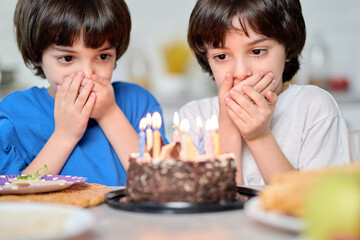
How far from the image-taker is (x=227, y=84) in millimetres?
1489

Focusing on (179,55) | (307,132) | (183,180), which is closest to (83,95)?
(307,132)

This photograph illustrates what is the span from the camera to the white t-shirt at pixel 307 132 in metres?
1.52

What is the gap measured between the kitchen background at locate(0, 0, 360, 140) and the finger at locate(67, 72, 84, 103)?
172 centimetres

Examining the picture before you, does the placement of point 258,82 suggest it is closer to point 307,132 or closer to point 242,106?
point 242,106

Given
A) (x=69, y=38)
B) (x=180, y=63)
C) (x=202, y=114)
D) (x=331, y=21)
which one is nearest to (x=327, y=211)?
(x=69, y=38)

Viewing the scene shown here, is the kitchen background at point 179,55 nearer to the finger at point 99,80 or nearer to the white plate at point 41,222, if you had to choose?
the finger at point 99,80

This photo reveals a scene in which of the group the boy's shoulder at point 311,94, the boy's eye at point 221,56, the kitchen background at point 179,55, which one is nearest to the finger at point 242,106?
the boy's eye at point 221,56

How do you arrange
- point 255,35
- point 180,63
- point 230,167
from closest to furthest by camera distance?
point 230,167 < point 255,35 < point 180,63

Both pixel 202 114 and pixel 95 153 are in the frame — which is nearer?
pixel 95 153

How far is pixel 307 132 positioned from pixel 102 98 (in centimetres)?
67

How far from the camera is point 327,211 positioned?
0.49 m

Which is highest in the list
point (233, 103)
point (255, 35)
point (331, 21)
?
point (331, 21)

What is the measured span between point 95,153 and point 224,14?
0.63 meters

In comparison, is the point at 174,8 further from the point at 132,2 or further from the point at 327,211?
the point at 327,211
